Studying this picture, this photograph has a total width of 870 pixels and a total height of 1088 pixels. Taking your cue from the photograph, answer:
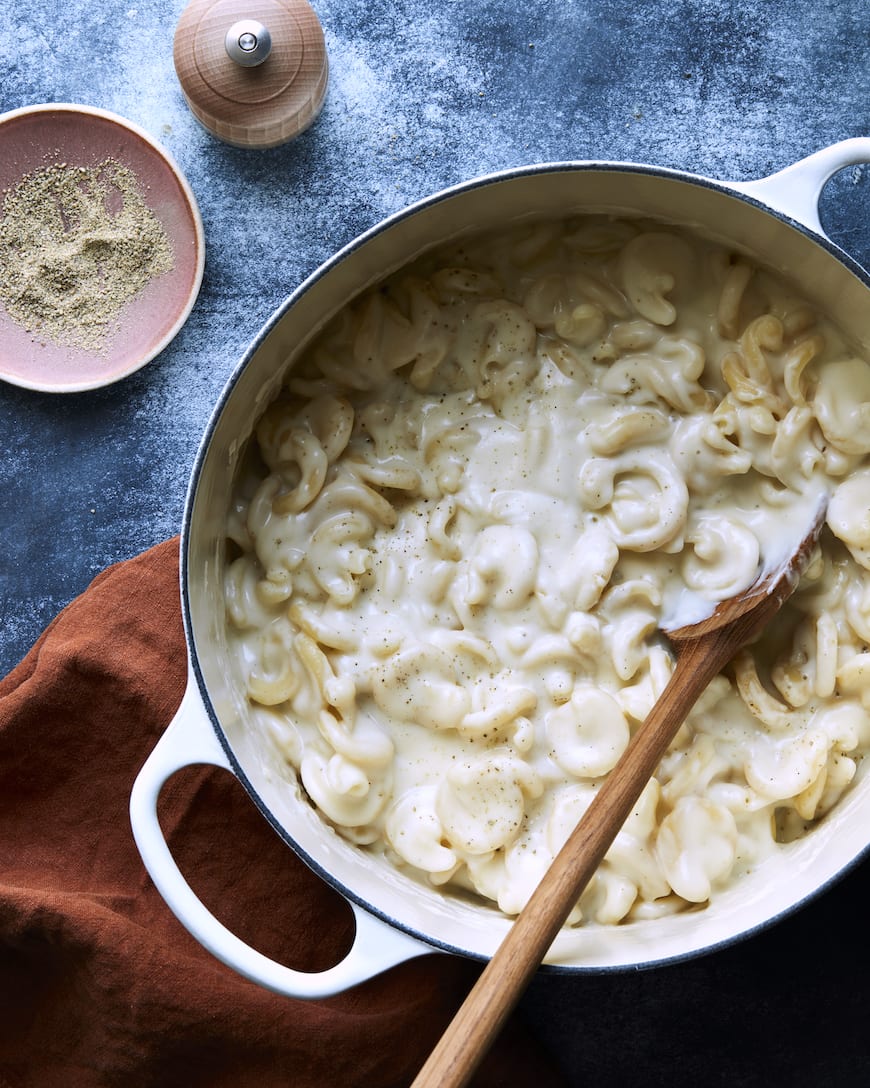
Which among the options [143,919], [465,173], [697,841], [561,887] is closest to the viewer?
[561,887]

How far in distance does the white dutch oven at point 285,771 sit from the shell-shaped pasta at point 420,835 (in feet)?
0.14

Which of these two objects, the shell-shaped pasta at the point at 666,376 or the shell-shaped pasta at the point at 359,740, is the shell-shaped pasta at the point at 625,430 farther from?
the shell-shaped pasta at the point at 359,740

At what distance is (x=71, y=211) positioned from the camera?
173 cm

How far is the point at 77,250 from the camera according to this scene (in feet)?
5.62

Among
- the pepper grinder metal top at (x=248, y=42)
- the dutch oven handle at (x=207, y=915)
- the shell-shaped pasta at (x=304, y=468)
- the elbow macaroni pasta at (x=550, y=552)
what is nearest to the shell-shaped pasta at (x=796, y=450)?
the elbow macaroni pasta at (x=550, y=552)

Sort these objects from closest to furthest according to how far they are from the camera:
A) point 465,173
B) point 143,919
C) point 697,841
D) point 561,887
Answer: point 561,887 → point 697,841 → point 143,919 → point 465,173

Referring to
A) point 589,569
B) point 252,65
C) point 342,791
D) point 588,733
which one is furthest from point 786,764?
point 252,65

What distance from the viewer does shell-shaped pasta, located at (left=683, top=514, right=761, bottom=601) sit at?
1447 millimetres

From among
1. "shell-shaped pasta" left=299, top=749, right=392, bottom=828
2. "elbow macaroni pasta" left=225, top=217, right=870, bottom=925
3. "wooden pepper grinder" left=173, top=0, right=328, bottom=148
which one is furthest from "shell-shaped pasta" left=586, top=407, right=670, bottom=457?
"wooden pepper grinder" left=173, top=0, right=328, bottom=148

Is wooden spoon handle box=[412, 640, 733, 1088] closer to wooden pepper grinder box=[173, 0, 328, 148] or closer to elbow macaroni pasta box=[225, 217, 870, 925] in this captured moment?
elbow macaroni pasta box=[225, 217, 870, 925]

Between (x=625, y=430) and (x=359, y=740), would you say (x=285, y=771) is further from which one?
(x=625, y=430)

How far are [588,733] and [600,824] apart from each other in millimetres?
207

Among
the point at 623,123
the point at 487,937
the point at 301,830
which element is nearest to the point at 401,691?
the point at 301,830

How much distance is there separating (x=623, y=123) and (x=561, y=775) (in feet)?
3.32
